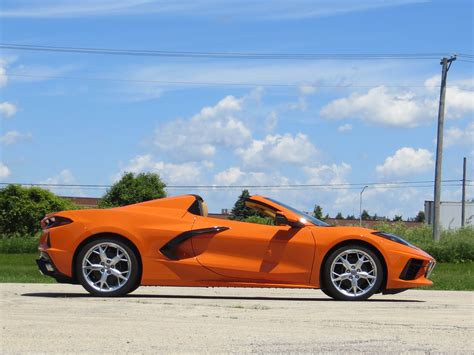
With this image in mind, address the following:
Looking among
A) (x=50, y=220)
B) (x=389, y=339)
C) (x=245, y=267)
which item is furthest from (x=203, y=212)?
(x=389, y=339)

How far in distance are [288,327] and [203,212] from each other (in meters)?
3.73

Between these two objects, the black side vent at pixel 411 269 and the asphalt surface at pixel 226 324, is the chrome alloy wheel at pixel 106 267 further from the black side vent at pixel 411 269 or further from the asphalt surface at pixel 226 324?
the black side vent at pixel 411 269

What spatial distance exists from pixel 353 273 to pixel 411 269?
76cm

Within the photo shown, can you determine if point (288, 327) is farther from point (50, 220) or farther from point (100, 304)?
point (50, 220)

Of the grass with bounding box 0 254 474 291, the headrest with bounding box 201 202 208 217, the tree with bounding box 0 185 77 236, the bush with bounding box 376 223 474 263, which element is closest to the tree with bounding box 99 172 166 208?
the tree with bounding box 0 185 77 236

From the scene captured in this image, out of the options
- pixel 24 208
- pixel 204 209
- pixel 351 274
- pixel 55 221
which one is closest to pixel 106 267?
pixel 55 221

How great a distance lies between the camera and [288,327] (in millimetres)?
7590

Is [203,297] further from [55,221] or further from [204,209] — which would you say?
[55,221]

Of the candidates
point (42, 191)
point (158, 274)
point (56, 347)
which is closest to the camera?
point (56, 347)

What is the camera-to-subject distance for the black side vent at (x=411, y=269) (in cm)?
1081

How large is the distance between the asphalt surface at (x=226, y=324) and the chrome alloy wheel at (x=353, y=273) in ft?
0.88

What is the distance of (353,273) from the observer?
1065cm

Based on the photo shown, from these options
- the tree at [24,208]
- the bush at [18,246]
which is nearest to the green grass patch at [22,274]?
the bush at [18,246]

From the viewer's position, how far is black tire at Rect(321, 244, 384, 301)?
1061cm
